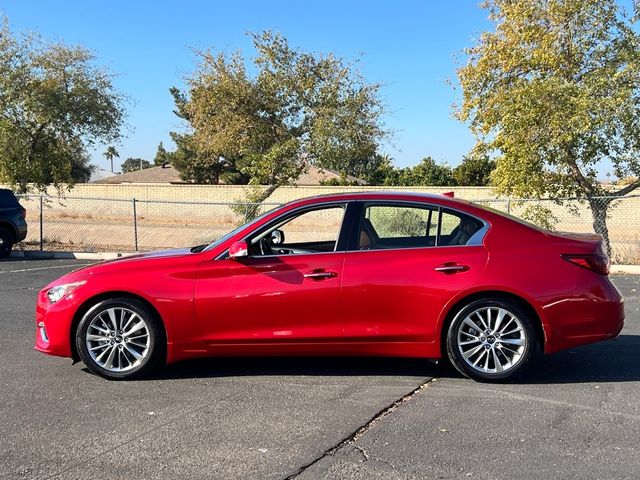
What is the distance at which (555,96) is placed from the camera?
→ 41.7ft

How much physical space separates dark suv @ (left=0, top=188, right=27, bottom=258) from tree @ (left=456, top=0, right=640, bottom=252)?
34.8 feet

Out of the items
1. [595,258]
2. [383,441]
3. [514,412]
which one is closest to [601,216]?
[595,258]

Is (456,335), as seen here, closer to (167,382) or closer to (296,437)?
(296,437)

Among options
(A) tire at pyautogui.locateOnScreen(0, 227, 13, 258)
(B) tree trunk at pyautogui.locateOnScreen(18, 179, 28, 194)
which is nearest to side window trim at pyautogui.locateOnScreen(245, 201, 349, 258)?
(A) tire at pyautogui.locateOnScreen(0, 227, 13, 258)

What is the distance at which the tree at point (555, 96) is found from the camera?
492 inches

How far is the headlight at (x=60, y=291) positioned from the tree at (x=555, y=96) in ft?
31.8

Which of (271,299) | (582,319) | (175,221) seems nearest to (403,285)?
(271,299)

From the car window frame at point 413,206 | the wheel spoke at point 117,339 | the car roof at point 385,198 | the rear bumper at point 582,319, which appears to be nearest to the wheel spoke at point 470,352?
the rear bumper at point 582,319

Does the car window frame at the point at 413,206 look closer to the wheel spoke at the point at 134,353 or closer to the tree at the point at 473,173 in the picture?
the wheel spoke at the point at 134,353

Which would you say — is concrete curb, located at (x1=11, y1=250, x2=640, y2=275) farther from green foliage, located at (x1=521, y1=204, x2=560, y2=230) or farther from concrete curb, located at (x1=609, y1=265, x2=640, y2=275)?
concrete curb, located at (x1=609, y1=265, x2=640, y2=275)

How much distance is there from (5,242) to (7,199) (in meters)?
1.03

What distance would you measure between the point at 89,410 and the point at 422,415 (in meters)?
2.43

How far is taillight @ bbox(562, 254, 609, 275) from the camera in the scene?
542 cm

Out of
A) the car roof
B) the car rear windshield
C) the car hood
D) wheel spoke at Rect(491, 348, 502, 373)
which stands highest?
the car rear windshield
